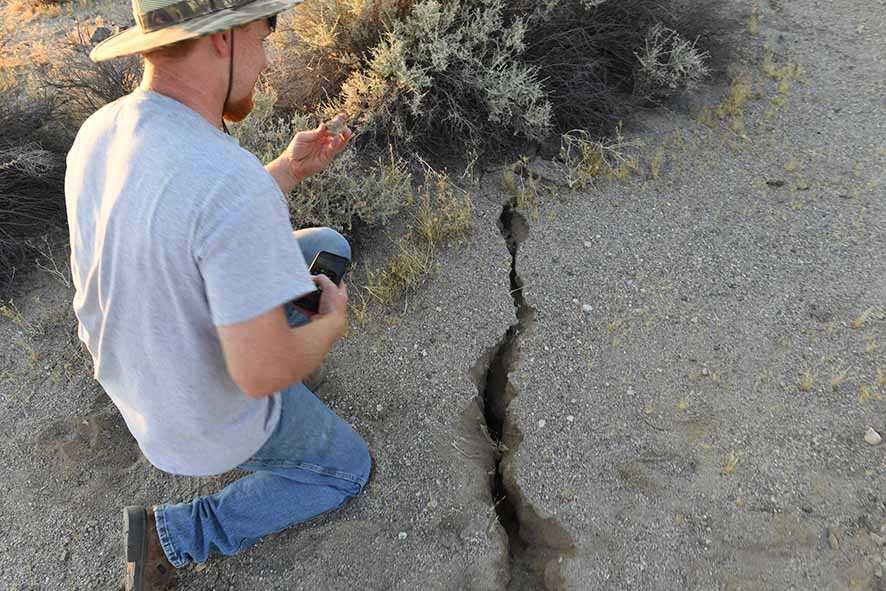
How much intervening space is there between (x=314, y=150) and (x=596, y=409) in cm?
148

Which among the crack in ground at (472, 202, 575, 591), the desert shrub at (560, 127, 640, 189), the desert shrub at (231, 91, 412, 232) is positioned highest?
the desert shrub at (231, 91, 412, 232)

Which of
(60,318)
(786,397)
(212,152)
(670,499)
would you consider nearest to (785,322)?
(786,397)

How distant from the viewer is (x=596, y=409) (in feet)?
8.37

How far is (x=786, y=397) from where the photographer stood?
2.52 m

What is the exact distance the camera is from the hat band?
58.7 inches

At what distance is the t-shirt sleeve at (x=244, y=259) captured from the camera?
1323 millimetres

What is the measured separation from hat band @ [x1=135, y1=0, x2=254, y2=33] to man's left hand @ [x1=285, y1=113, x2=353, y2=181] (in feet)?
2.58

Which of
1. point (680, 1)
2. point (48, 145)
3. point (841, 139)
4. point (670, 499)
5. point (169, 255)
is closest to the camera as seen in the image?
point (169, 255)

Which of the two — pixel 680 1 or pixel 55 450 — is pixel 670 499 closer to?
pixel 55 450

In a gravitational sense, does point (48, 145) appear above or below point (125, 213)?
below

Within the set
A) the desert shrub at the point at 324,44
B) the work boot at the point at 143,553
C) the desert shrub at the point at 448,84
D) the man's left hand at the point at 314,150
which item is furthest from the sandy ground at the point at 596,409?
the desert shrub at the point at 324,44

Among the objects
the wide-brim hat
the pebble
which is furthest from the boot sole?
the pebble

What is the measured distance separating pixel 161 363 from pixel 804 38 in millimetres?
4901

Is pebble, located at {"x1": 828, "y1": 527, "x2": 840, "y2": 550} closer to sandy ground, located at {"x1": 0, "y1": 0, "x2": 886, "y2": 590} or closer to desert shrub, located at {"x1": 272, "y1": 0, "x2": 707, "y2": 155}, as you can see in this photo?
sandy ground, located at {"x1": 0, "y1": 0, "x2": 886, "y2": 590}
